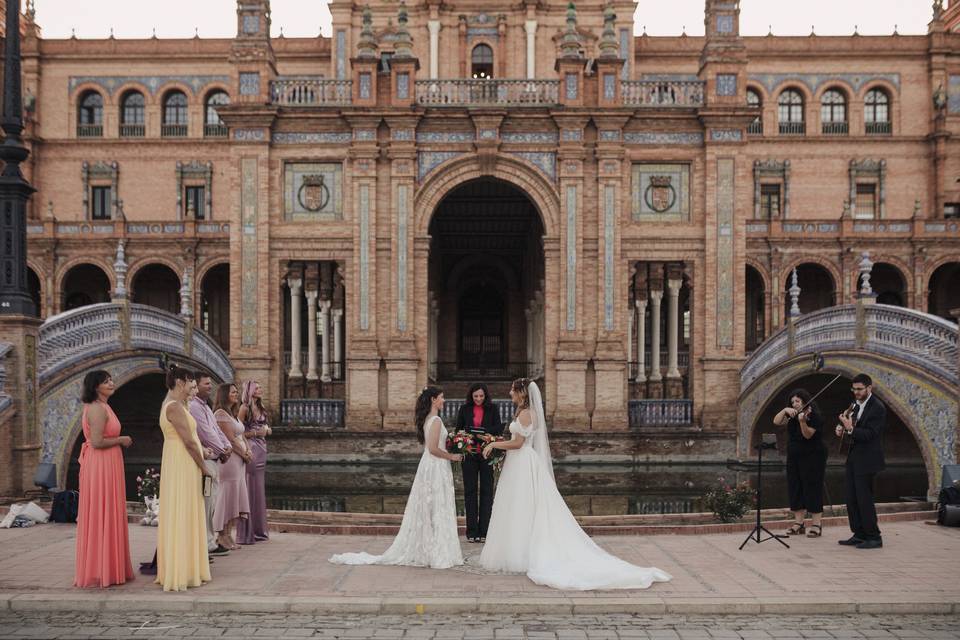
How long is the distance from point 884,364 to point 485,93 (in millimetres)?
10804

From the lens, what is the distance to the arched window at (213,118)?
36.4 metres

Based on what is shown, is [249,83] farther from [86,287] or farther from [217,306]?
[86,287]

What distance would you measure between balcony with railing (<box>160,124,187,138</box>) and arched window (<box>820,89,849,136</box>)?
26580 millimetres

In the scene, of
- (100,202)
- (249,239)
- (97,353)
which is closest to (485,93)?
(249,239)

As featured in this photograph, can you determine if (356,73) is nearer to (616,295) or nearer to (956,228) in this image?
(616,295)

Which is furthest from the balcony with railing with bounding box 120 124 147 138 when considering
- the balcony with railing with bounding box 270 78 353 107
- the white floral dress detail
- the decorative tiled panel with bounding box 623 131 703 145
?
the white floral dress detail

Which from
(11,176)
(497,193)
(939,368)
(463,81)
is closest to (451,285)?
(497,193)

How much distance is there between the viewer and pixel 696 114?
810 inches

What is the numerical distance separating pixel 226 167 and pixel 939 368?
93.6ft

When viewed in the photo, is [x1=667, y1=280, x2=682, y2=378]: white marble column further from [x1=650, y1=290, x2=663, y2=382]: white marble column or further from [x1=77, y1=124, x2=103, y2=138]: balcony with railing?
[x1=77, y1=124, x2=103, y2=138]: balcony with railing

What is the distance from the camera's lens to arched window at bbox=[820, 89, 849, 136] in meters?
36.1

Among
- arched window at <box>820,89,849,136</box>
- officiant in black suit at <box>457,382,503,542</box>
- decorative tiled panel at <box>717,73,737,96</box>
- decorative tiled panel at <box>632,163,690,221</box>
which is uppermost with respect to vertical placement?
arched window at <box>820,89,849,136</box>

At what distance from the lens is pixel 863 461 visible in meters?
9.21

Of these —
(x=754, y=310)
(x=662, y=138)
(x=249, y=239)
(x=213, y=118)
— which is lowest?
(x=754, y=310)
